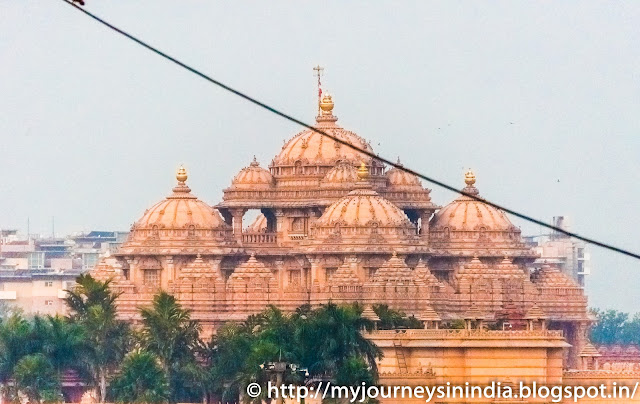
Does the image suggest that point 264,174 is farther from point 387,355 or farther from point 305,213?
point 387,355

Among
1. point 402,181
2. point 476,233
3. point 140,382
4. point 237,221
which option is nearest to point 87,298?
point 140,382

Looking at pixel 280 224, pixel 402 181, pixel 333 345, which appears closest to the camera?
pixel 333 345

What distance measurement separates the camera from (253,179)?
163 meters

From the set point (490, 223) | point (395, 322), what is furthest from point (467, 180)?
point (395, 322)

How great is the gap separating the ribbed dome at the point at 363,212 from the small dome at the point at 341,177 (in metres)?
3.30

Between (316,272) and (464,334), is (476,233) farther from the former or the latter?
(464,334)

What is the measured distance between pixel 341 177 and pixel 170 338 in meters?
33.0

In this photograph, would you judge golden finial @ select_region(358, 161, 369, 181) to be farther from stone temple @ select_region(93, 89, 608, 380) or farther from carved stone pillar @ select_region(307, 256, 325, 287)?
carved stone pillar @ select_region(307, 256, 325, 287)

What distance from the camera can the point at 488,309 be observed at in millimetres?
151625

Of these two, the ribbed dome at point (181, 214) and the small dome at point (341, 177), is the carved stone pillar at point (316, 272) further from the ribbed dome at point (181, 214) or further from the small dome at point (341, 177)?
the ribbed dome at point (181, 214)

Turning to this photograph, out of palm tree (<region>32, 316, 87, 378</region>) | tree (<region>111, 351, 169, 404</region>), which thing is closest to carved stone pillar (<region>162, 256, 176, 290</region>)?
palm tree (<region>32, 316, 87, 378</region>)

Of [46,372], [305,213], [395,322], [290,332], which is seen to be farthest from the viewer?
[305,213]

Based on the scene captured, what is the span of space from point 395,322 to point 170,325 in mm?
7593

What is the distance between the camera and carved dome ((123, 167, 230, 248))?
15900cm
